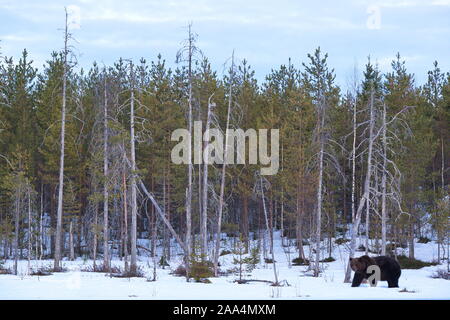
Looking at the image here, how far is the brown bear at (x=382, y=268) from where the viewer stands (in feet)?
48.1

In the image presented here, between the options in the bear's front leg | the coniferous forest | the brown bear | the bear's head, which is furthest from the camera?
the coniferous forest

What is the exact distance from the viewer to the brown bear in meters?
14.7

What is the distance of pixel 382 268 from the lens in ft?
48.7

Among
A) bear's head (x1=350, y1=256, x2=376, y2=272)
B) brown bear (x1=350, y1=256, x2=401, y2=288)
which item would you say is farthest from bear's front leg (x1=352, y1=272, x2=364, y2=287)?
bear's head (x1=350, y1=256, x2=376, y2=272)

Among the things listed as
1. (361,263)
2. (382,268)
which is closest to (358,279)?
(361,263)

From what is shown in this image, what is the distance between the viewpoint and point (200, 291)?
13.9 m

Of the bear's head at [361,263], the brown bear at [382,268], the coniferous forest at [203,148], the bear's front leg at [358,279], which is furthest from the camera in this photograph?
the coniferous forest at [203,148]

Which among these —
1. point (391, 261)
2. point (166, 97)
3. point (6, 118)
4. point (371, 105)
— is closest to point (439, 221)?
point (371, 105)

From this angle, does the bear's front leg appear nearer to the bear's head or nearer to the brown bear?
the brown bear

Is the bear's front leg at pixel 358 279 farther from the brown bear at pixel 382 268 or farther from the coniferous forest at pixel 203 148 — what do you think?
the coniferous forest at pixel 203 148

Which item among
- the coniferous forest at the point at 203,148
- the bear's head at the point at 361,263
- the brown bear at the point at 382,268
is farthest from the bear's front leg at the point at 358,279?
the coniferous forest at the point at 203,148
